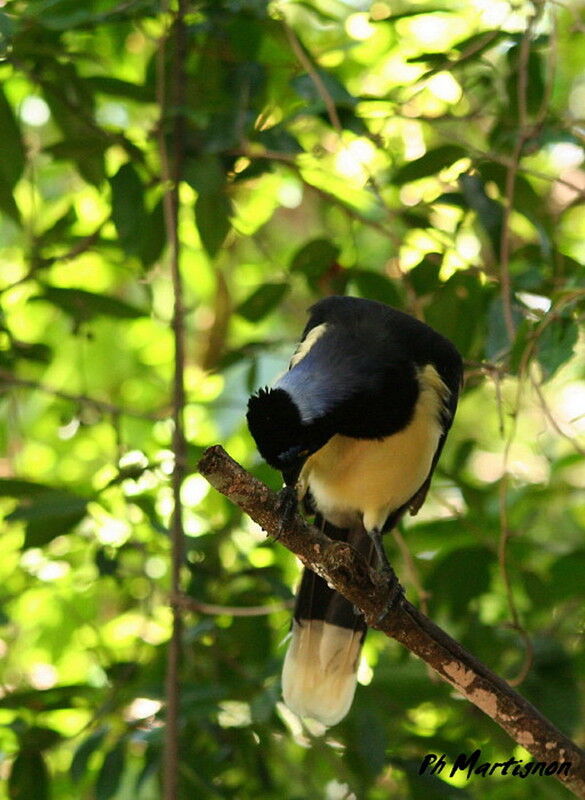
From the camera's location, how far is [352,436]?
3943mm

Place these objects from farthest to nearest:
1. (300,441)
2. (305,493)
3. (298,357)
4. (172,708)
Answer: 1. (305,493)
2. (298,357)
3. (172,708)
4. (300,441)

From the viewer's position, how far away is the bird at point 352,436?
3.72 meters

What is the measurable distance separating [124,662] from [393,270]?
229 cm

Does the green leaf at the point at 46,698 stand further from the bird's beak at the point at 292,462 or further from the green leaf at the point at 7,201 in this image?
the green leaf at the point at 7,201

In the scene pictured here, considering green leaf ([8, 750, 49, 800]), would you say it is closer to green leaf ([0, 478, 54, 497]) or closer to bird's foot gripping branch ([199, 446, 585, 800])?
green leaf ([0, 478, 54, 497])

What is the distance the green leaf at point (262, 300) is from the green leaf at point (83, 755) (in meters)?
1.76

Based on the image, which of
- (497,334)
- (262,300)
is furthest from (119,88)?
(497,334)

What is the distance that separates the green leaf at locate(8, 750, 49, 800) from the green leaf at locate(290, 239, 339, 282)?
6.95ft

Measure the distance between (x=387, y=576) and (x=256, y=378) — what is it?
3.57 feet

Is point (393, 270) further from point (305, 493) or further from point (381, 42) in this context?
point (305, 493)

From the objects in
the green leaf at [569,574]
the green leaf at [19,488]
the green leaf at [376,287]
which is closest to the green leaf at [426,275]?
the green leaf at [376,287]

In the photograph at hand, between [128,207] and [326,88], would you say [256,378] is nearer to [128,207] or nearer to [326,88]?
[128,207]

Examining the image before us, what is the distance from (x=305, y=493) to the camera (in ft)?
14.7

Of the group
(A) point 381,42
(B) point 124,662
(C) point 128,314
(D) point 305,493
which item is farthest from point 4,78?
(B) point 124,662
